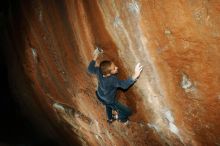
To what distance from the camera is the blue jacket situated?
5.79m

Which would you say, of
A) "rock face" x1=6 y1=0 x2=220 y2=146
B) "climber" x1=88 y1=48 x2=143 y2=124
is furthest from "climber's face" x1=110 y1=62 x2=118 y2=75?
"rock face" x1=6 y1=0 x2=220 y2=146

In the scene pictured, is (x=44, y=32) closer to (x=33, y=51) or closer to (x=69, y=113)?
(x=33, y=51)

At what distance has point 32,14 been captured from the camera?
718 centimetres

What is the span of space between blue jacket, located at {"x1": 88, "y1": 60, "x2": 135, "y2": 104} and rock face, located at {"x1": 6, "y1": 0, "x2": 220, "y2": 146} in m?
0.16

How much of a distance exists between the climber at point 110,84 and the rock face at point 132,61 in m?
0.12

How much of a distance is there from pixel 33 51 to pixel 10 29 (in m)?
1.00

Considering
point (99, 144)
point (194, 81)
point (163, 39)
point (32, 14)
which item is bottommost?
point (99, 144)

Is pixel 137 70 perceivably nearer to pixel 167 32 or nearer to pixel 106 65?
pixel 106 65

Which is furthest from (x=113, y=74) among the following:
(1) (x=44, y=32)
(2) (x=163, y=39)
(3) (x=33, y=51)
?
(3) (x=33, y=51)

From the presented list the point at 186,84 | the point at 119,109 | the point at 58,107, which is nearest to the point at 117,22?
the point at 186,84

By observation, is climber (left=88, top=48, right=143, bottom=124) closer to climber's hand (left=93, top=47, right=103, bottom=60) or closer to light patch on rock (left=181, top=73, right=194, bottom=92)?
climber's hand (left=93, top=47, right=103, bottom=60)

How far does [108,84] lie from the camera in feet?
19.4

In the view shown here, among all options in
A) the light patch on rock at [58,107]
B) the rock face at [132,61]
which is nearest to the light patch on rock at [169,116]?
the rock face at [132,61]

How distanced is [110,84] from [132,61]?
524 millimetres
